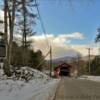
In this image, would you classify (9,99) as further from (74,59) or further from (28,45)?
(74,59)

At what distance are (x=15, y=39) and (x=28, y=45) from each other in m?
11.6

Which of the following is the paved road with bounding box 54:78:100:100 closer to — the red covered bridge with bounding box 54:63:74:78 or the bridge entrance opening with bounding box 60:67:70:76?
the red covered bridge with bounding box 54:63:74:78

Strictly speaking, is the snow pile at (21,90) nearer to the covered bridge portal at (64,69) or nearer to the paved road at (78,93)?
the paved road at (78,93)

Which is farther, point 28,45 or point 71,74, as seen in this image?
point 71,74

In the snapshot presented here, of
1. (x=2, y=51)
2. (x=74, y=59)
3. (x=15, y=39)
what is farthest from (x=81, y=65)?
(x=2, y=51)

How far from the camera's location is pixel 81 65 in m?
185

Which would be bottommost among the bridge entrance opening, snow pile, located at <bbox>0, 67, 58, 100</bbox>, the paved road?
the bridge entrance opening

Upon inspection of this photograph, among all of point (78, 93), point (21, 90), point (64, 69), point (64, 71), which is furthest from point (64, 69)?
point (21, 90)

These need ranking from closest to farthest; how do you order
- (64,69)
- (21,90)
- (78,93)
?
(21,90) → (78,93) → (64,69)

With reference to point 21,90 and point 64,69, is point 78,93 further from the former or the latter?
point 64,69

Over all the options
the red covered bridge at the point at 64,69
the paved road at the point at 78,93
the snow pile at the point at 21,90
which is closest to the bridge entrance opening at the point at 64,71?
the red covered bridge at the point at 64,69

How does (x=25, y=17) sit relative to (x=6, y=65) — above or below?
above

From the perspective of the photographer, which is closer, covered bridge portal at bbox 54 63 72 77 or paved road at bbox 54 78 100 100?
paved road at bbox 54 78 100 100

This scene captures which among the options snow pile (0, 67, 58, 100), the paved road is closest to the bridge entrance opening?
snow pile (0, 67, 58, 100)
